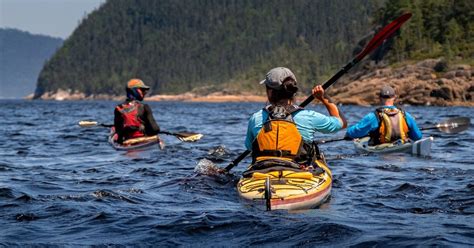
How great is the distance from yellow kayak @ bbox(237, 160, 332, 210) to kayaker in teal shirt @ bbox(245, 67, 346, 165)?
0.95 feet

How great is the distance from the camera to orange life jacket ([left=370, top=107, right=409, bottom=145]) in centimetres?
1444

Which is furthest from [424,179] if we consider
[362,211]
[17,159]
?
[17,159]

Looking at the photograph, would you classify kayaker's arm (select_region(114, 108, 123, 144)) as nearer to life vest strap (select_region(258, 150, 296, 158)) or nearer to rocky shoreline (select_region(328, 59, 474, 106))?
life vest strap (select_region(258, 150, 296, 158))

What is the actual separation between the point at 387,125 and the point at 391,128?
4.4 inches

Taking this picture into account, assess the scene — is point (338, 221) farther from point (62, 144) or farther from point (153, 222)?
point (62, 144)

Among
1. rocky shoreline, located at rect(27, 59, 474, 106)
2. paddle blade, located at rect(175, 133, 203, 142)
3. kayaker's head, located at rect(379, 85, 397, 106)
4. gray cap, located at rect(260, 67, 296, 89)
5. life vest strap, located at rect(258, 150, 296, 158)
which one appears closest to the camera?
gray cap, located at rect(260, 67, 296, 89)

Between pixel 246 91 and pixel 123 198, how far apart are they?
175 meters

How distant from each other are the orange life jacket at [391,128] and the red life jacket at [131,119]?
571 centimetres

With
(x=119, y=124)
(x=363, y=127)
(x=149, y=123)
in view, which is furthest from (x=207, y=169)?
(x=119, y=124)

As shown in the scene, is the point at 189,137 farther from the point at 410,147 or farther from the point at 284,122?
the point at 284,122

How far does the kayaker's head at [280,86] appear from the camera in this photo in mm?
8328

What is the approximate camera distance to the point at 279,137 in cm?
851

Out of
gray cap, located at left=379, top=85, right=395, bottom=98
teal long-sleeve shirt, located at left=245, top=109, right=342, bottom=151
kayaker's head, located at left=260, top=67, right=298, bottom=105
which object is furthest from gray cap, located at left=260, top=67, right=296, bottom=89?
gray cap, located at left=379, top=85, right=395, bottom=98

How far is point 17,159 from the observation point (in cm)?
1545
